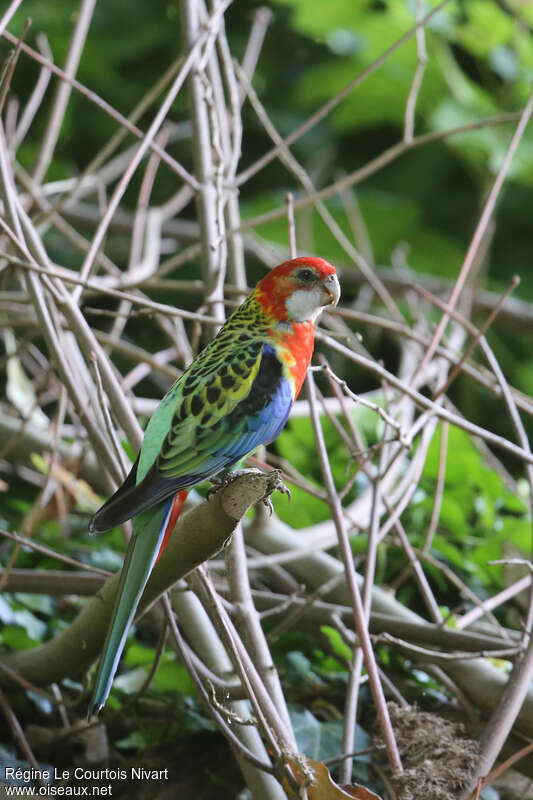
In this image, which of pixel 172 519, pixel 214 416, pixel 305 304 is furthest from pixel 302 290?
pixel 172 519

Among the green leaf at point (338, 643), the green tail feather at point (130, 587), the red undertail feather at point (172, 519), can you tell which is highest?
the red undertail feather at point (172, 519)

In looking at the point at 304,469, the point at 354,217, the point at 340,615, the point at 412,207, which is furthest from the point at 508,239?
the point at 340,615

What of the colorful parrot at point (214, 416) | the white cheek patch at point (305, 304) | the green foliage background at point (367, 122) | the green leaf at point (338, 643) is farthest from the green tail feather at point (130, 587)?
the green foliage background at point (367, 122)

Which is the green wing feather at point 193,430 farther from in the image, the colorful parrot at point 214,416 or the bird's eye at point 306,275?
the bird's eye at point 306,275

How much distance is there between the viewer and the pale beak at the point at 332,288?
1351mm

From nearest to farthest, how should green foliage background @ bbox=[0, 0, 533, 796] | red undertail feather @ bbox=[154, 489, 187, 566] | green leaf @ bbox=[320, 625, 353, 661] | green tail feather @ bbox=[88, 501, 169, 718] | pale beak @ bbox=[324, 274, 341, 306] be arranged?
green tail feather @ bbox=[88, 501, 169, 718] → red undertail feather @ bbox=[154, 489, 187, 566] → pale beak @ bbox=[324, 274, 341, 306] → green leaf @ bbox=[320, 625, 353, 661] → green foliage background @ bbox=[0, 0, 533, 796]

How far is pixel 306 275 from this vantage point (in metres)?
1.38

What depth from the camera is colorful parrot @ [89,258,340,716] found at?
43.8 inches

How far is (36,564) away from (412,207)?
2.62 meters

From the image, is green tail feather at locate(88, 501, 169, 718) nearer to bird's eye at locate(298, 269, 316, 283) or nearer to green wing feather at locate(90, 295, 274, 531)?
green wing feather at locate(90, 295, 274, 531)

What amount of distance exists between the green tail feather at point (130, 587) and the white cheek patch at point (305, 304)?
15.2 inches

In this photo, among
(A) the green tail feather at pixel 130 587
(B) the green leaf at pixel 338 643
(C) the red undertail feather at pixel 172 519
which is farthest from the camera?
(B) the green leaf at pixel 338 643

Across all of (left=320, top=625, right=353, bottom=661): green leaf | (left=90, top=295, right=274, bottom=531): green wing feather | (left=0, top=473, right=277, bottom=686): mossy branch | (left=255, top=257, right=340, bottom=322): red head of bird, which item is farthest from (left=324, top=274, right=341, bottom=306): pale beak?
(left=320, top=625, right=353, bottom=661): green leaf

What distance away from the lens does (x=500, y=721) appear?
135 centimetres
